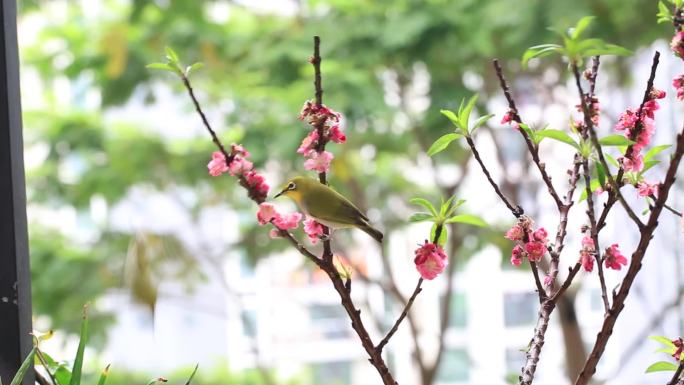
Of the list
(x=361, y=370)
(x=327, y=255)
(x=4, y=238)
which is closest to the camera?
(x=327, y=255)

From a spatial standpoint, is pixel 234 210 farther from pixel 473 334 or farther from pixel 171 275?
pixel 473 334

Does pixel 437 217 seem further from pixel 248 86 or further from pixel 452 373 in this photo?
pixel 452 373

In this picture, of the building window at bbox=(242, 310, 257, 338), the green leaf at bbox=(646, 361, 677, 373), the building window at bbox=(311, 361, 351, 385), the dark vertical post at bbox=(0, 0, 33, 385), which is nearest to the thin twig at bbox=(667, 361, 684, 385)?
the green leaf at bbox=(646, 361, 677, 373)

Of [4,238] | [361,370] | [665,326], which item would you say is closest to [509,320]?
[361,370]

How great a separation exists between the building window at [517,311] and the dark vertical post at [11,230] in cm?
249

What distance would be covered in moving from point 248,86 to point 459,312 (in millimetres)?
1451

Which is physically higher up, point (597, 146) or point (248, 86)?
point (248, 86)

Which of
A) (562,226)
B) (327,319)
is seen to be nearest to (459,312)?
(327,319)

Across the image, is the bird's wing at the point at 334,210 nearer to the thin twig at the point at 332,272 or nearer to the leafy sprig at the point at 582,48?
the thin twig at the point at 332,272

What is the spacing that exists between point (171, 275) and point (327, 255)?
2.06 m

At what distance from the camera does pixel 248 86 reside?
6.01 ft

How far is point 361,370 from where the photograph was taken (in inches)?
124

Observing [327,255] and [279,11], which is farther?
[279,11]

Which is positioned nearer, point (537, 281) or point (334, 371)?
point (537, 281)
